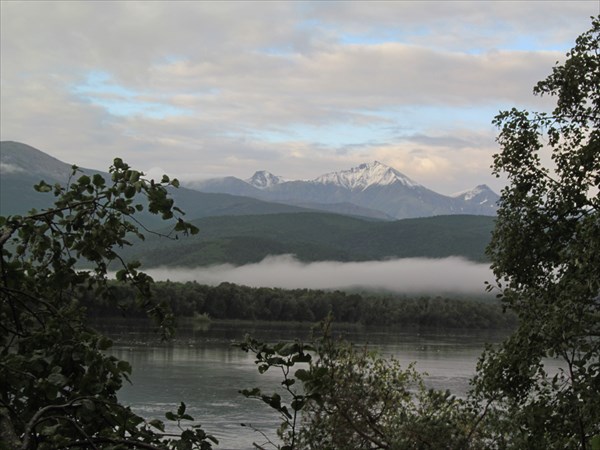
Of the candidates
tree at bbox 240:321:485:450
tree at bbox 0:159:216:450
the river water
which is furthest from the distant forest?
tree at bbox 0:159:216:450

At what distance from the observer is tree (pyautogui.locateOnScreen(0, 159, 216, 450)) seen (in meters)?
3.18

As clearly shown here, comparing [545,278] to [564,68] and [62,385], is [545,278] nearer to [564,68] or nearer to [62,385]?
[564,68]

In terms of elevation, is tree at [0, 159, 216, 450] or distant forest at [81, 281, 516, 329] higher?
tree at [0, 159, 216, 450]

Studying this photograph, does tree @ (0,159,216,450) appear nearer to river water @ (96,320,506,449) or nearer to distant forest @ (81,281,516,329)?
river water @ (96,320,506,449)

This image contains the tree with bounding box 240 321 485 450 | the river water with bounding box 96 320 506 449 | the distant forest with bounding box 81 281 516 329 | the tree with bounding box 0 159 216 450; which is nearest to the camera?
the tree with bounding box 0 159 216 450

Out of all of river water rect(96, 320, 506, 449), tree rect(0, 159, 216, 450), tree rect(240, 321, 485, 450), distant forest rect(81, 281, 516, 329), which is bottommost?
river water rect(96, 320, 506, 449)

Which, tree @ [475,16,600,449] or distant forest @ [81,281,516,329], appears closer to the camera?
tree @ [475,16,600,449]

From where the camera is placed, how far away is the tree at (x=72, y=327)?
318 cm

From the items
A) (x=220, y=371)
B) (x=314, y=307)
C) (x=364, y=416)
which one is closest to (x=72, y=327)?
(x=364, y=416)

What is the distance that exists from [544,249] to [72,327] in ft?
37.3

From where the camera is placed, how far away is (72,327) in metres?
3.82

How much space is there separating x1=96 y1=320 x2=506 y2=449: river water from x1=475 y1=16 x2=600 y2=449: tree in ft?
16.6

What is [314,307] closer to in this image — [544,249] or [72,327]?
[544,249]

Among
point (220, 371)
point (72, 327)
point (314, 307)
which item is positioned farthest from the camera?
point (314, 307)
